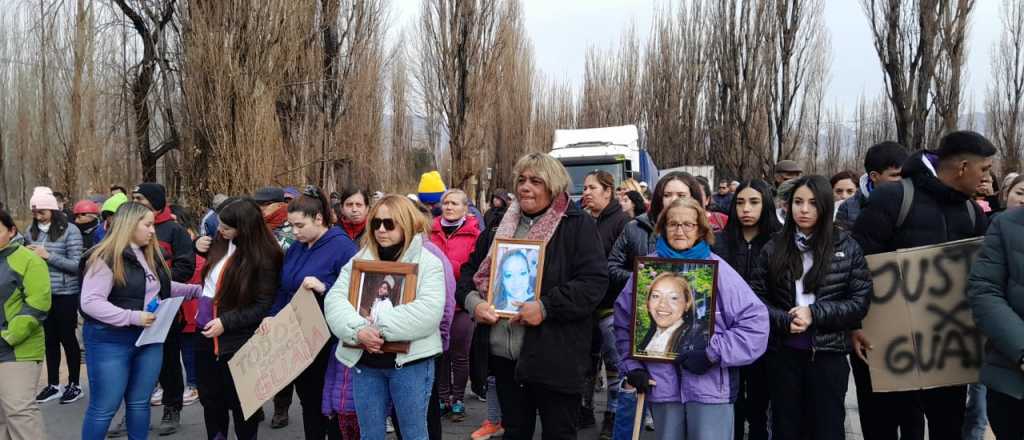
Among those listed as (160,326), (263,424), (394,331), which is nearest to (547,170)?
(394,331)

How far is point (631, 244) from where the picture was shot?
4453 millimetres

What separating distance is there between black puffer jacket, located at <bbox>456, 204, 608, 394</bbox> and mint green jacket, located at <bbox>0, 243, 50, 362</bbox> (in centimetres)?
281

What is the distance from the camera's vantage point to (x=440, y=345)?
3.57 metres

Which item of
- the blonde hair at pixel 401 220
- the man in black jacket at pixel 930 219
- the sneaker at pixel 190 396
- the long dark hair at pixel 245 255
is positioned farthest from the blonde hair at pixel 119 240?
the man in black jacket at pixel 930 219

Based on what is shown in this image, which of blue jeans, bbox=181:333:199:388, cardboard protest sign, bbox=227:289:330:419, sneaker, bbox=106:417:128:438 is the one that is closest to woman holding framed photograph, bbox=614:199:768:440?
cardboard protest sign, bbox=227:289:330:419

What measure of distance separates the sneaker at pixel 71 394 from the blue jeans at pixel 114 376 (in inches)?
103

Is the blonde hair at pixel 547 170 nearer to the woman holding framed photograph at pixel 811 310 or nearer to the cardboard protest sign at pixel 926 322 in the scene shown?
the woman holding framed photograph at pixel 811 310

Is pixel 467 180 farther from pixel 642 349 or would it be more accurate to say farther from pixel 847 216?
pixel 642 349

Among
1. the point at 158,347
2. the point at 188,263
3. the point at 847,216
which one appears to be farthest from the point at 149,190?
the point at 847,216

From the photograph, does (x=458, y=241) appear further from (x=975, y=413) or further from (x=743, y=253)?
(x=975, y=413)

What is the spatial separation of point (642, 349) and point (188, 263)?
3984mm

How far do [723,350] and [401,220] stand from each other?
1.78 m

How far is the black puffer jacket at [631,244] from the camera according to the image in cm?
441

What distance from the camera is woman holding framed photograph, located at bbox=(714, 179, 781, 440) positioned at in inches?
161
